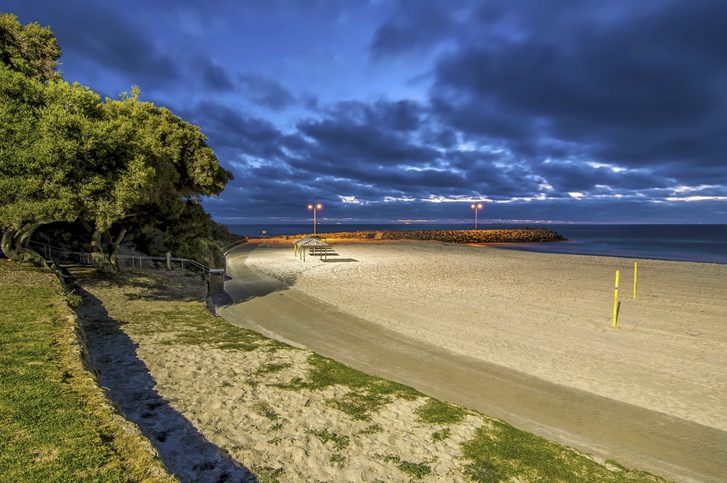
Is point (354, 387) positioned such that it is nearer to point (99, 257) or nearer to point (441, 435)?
point (441, 435)

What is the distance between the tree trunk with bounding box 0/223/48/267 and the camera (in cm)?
1537

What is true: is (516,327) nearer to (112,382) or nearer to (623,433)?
(623,433)

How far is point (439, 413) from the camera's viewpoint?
753 centimetres

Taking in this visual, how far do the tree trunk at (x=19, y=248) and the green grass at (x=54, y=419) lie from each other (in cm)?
875

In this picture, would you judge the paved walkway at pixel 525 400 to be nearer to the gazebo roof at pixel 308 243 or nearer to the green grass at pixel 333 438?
the green grass at pixel 333 438

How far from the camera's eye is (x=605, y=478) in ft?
19.4

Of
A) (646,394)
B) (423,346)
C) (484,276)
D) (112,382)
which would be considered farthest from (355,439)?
(484,276)

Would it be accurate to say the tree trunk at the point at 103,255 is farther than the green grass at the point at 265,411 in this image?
Yes

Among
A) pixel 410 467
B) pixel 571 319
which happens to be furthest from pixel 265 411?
pixel 571 319

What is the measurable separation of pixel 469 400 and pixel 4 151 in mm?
14803

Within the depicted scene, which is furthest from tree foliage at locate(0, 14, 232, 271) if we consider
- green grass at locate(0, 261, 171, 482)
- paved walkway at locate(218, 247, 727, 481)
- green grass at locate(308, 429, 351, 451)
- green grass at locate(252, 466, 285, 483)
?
green grass at locate(252, 466, 285, 483)

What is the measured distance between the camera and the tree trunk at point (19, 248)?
605 inches

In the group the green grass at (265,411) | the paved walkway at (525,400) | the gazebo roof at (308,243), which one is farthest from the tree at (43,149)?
the gazebo roof at (308,243)

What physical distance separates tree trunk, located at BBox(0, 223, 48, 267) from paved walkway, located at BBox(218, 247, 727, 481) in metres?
8.69
